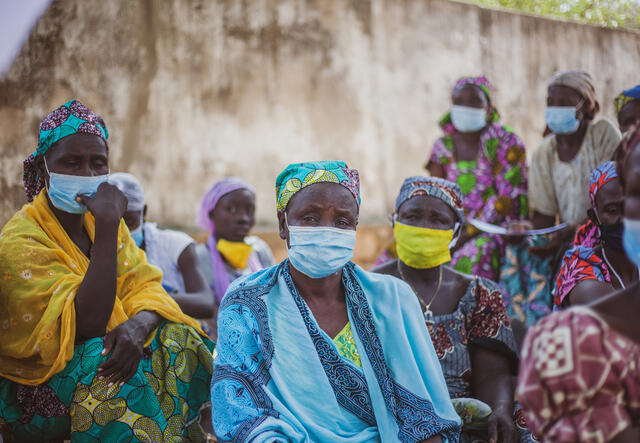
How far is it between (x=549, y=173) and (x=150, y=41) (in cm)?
462

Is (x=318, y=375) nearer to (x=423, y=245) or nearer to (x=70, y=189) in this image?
(x=423, y=245)

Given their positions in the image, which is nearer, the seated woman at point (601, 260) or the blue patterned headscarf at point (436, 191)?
the seated woman at point (601, 260)

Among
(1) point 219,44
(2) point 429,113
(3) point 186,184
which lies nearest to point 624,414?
(3) point 186,184

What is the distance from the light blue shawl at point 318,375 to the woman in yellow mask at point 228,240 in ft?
8.83

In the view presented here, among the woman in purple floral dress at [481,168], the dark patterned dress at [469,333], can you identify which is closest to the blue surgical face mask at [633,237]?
the dark patterned dress at [469,333]

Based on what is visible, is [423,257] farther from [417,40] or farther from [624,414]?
[417,40]

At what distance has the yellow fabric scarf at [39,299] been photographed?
10.8ft

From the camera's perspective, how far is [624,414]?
1.81 meters

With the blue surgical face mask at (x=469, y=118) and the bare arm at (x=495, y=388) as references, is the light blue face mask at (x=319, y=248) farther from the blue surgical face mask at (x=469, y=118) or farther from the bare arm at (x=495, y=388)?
the blue surgical face mask at (x=469, y=118)

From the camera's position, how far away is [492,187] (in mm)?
6285

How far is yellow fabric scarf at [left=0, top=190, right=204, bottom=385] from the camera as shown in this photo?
3.28m

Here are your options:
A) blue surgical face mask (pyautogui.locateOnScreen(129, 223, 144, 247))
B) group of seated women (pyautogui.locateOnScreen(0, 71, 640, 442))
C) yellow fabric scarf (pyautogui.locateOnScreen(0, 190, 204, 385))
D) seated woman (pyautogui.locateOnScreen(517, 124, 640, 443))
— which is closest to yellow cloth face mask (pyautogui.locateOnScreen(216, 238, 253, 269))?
blue surgical face mask (pyautogui.locateOnScreen(129, 223, 144, 247))

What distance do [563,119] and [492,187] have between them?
2.85ft

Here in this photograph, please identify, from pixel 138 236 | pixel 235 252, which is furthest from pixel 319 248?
pixel 235 252
